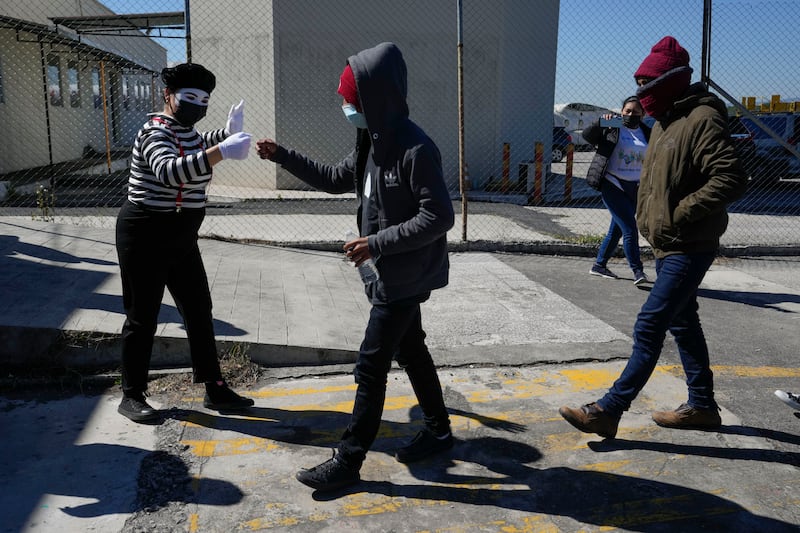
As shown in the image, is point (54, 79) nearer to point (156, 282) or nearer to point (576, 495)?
point (156, 282)

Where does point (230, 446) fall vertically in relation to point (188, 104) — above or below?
below

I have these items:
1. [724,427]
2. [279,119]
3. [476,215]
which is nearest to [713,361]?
[724,427]

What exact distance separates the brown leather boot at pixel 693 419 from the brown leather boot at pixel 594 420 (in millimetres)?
411

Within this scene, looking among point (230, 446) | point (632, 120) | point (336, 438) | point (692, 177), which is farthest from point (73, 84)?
point (692, 177)

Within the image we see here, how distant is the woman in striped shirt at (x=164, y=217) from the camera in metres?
3.42

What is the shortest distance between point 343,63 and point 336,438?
38.7 feet

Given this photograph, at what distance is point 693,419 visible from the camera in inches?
146

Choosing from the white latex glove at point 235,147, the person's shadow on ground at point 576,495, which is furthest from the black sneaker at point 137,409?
the white latex glove at point 235,147

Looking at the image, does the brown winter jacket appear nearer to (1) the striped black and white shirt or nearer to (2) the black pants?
(1) the striped black and white shirt

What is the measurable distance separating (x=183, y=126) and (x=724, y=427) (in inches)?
132

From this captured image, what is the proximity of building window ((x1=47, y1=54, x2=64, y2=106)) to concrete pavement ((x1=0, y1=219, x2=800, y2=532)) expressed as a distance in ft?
46.0

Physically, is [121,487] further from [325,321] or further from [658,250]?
[658,250]

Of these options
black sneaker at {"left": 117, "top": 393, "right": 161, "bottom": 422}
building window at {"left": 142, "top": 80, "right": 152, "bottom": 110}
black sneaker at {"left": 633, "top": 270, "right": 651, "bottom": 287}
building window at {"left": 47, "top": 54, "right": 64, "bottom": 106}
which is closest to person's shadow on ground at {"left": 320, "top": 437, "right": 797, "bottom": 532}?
black sneaker at {"left": 117, "top": 393, "right": 161, "bottom": 422}

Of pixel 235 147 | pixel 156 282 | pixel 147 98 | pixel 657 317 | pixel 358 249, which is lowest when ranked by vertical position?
pixel 657 317
